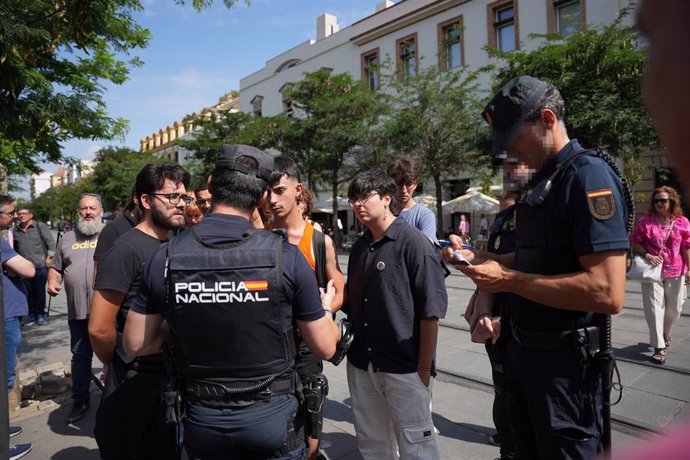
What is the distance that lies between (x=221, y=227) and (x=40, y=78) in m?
3.75

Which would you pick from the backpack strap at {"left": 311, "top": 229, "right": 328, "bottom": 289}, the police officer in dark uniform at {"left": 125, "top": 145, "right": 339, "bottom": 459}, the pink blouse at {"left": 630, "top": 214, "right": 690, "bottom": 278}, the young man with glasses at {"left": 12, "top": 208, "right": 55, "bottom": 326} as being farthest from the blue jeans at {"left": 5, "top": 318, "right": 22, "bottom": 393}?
the pink blouse at {"left": 630, "top": 214, "right": 690, "bottom": 278}

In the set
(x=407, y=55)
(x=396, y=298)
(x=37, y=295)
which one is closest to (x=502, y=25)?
(x=407, y=55)

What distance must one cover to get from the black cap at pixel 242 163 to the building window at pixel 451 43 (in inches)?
907

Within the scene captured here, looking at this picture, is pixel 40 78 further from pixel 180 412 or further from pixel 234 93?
pixel 234 93

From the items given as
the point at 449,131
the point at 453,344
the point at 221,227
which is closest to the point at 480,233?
the point at 449,131

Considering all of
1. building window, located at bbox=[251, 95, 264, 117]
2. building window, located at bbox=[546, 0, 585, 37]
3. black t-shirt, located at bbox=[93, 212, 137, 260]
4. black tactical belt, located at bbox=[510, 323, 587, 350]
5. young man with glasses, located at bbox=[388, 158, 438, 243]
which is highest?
building window, located at bbox=[251, 95, 264, 117]

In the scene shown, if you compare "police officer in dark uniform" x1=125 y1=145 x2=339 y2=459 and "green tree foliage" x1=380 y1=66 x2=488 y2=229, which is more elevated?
"green tree foliage" x1=380 y1=66 x2=488 y2=229

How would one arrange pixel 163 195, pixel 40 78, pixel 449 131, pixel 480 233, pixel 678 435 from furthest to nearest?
pixel 480 233 < pixel 449 131 < pixel 40 78 < pixel 163 195 < pixel 678 435

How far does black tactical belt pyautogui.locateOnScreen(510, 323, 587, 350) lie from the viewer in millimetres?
1724

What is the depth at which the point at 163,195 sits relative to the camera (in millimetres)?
2771

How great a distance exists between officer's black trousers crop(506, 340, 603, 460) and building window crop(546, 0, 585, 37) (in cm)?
2121

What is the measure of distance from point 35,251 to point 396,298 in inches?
299

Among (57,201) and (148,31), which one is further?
(57,201)

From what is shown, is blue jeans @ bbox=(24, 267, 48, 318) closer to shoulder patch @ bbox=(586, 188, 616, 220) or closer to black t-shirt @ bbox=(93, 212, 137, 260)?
black t-shirt @ bbox=(93, 212, 137, 260)
